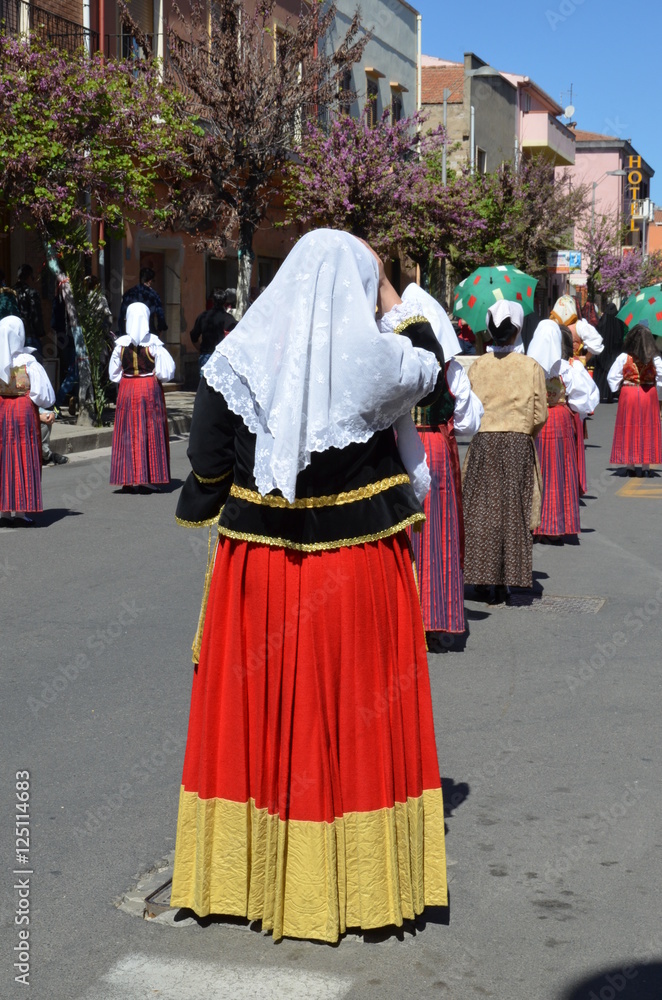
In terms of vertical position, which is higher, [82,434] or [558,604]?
[82,434]

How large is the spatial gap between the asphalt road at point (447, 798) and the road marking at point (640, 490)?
15.6ft

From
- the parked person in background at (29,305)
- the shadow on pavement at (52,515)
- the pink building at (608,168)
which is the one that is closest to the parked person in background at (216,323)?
the parked person in background at (29,305)

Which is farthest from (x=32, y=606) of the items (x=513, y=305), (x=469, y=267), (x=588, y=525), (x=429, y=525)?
(x=469, y=267)

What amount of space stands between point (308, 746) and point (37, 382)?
7.52 m

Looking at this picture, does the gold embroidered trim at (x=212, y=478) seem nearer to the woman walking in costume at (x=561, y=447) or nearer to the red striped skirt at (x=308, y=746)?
the red striped skirt at (x=308, y=746)

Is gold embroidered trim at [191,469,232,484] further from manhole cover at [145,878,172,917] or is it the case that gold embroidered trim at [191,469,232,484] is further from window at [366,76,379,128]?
window at [366,76,379,128]

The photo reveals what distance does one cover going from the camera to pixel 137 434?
502 inches

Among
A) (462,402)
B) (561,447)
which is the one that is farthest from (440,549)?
(561,447)

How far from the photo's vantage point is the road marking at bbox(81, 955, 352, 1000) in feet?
10.6

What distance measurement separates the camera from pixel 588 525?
1173 centimetres

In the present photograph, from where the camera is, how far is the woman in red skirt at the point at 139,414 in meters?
12.7

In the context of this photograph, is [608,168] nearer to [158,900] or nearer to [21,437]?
[21,437]

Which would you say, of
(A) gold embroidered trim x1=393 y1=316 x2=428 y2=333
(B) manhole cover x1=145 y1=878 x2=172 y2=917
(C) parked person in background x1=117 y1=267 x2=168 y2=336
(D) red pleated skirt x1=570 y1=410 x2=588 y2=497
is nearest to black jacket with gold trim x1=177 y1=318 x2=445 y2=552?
(A) gold embroidered trim x1=393 y1=316 x2=428 y2=333

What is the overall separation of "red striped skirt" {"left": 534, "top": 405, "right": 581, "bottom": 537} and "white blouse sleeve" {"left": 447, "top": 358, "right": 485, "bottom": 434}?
3.79m
